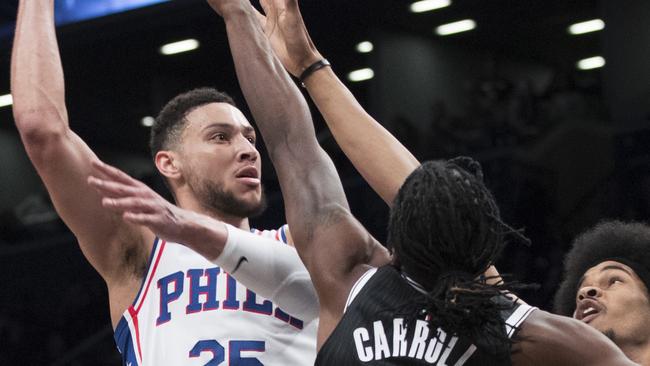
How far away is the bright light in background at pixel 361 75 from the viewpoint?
33.1 ft

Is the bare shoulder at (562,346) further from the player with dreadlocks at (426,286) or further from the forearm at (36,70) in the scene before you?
Result: the forearm at (36,70)

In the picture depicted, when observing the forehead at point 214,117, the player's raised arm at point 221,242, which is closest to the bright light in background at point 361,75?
the forehead at point 214,117

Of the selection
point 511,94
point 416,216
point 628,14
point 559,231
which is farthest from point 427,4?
point 416,216

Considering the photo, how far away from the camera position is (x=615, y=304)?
3395 mm

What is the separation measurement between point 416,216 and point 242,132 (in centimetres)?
144

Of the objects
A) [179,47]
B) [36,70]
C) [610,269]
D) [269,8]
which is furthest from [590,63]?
[36,70]

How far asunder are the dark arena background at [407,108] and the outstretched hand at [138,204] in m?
5.38

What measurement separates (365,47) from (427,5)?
103 centimetres

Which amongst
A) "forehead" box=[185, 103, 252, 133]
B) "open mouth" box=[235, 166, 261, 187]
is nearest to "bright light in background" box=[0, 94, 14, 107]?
"forehead" box=[185, 103, 252, 133]

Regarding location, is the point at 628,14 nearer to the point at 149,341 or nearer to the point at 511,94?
the point at 511,94

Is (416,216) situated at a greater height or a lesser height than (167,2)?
lesser

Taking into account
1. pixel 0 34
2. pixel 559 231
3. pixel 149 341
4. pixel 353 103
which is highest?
pixel 0 34

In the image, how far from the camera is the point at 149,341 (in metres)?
3.23

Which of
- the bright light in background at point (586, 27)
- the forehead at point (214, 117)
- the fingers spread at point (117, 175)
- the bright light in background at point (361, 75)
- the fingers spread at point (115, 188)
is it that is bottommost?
the fingers spread at point (115, 188)
